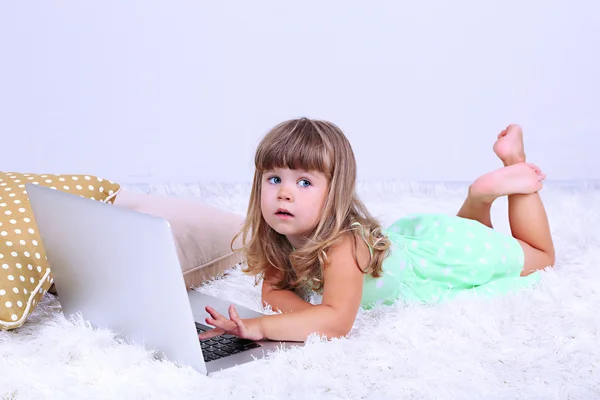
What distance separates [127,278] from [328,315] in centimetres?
33

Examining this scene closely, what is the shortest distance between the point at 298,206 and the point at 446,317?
0.30 metres

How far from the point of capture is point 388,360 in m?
1.09

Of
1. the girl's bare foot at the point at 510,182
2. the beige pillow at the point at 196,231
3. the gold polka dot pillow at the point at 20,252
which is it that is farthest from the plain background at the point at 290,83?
the gold polka dot pillow at the point at 20,252

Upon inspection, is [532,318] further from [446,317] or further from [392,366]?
[392,366]

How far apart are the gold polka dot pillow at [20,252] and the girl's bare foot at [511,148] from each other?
85cm

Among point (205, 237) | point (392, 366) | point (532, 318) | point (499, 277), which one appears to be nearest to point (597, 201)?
point (499, 277)

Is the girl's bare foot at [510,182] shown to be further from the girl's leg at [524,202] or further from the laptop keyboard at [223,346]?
the laptop keyboard at [223,346]

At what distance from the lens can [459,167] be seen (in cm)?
311

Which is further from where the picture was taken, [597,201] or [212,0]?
[212,0]

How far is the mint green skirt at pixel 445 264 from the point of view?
1.39 meters

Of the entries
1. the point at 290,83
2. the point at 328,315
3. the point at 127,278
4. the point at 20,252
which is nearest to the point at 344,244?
the point at 328,315

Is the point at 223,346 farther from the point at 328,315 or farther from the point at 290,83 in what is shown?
the point at 290,83

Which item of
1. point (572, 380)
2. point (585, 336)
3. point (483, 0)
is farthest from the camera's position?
Answer: point (483, 0)

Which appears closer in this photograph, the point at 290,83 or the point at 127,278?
the point at 127,278
